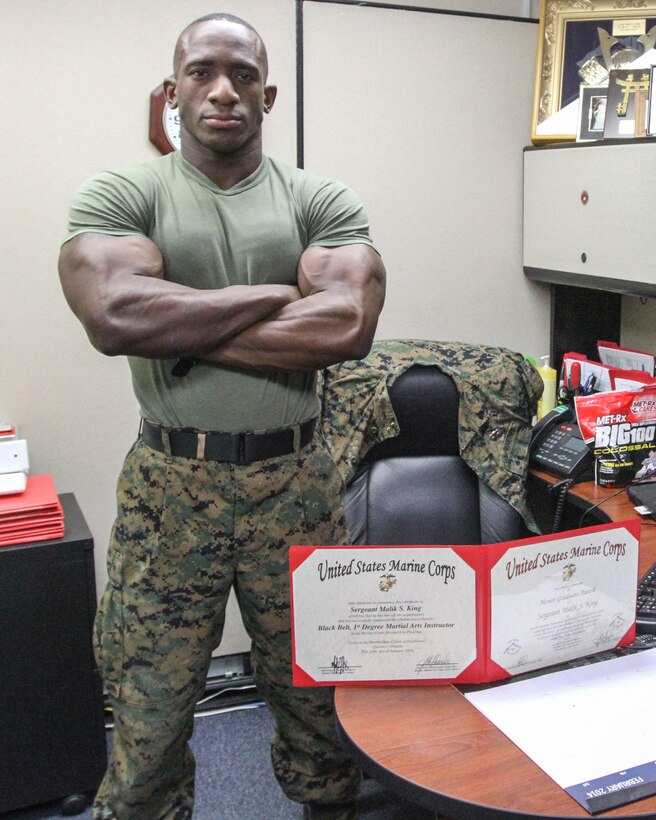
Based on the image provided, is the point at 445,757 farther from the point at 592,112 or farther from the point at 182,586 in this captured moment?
the point at 592,112

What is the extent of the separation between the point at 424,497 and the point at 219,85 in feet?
3.09

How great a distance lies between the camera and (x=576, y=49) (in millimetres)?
2428

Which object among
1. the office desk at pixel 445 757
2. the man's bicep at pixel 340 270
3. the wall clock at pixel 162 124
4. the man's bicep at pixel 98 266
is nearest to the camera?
the office desk at pixel 445 757

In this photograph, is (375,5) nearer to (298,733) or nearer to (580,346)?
(580,346)

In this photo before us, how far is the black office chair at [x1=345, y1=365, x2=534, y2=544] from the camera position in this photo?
6.07 ft

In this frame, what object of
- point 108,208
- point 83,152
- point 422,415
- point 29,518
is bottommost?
point 29,518

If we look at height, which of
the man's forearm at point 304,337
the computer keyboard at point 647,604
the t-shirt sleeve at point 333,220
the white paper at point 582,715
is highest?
the t-shirt sleeve at point 333,220

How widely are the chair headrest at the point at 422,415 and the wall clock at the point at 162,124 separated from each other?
926 mm

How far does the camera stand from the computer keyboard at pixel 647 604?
1.21 m

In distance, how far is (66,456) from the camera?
229cm

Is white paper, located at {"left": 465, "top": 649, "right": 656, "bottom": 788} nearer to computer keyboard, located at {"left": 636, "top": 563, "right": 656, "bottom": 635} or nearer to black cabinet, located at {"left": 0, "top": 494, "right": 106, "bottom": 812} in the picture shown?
computer keyboard, located at {"left": 636, "top": 563, "right": 656, "bottom": 635}

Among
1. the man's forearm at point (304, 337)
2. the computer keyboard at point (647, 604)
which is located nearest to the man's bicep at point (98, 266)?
the man's forearm at point (304, 337)

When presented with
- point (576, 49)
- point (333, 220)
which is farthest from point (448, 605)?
point (576, 49)
